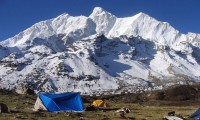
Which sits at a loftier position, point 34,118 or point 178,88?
point 178,88

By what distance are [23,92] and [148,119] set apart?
48.0 metres

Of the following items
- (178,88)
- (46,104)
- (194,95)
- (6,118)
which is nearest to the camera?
(6,118)

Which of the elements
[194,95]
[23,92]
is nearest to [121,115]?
[23,92]

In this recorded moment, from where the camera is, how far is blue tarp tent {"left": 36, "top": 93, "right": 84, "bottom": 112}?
1842 inches

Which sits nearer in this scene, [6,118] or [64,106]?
[6,118]

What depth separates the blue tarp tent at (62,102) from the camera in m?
46.8

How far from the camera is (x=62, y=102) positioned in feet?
158

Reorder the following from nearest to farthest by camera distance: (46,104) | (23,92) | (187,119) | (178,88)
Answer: (187,119) → (46,104) → (23,92) → (178,88)

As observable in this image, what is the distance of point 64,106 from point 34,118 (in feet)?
33.6

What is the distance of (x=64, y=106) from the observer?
4772 cm

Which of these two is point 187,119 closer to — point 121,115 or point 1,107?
point 121,115

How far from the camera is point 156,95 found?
125 m

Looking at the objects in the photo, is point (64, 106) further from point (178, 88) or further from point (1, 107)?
point (178, 88)

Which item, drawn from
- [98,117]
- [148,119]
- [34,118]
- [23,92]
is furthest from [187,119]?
[23,92]
